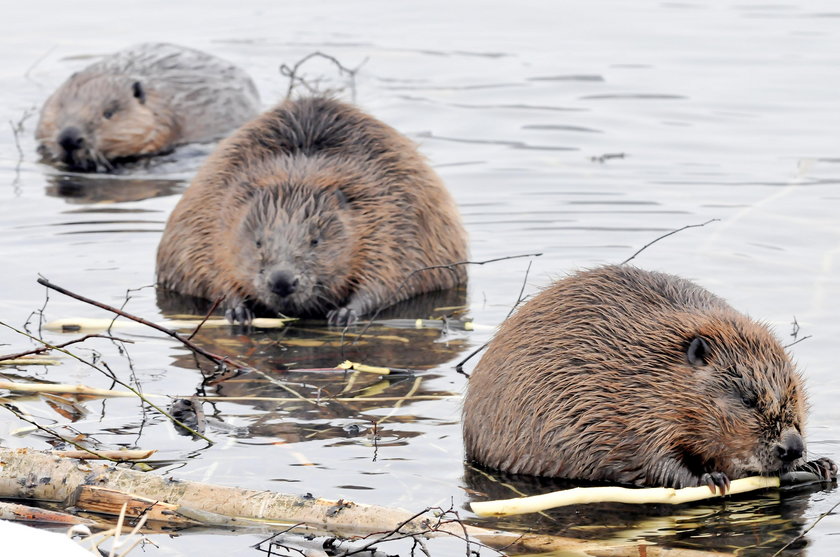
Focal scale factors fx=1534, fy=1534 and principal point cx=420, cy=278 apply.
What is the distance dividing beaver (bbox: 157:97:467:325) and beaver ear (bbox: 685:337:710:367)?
2421 millimetres

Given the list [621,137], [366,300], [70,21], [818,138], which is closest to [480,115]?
[621,137]

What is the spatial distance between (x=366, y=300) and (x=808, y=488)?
2.81 m

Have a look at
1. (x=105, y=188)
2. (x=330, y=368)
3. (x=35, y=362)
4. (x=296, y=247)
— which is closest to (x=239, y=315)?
(x=296, y=247)

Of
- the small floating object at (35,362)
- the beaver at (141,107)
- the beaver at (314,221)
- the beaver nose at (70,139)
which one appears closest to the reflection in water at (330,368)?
the beaver at (314,221)

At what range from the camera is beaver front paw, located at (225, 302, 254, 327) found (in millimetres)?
6621

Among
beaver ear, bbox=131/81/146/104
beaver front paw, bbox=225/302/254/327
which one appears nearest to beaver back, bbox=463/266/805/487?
beaver front paw, bbox=225/302/254/327

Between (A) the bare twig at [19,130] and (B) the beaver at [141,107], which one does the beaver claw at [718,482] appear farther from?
(B) the beaver at [141,107]

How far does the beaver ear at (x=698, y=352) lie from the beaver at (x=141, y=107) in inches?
244

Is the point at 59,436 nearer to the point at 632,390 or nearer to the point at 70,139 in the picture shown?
the point at 632,390

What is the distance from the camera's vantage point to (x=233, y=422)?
515 centimetres

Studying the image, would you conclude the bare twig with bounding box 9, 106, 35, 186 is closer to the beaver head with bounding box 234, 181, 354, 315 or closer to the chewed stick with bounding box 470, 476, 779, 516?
the beaver head with bounding box 234, 181, 354, 315

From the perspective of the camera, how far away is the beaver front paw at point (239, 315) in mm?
6621

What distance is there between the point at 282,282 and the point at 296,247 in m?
0.24

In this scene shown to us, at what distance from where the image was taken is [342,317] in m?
6.71
